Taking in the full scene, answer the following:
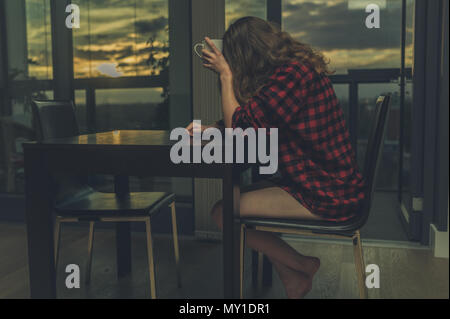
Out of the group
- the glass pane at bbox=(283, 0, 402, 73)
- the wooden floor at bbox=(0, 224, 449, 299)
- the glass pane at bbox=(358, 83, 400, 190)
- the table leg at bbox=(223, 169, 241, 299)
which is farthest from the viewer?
the glass pane at bbox=(283, 0, 402, 73)

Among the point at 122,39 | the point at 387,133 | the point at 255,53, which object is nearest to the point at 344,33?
the point at 387,133

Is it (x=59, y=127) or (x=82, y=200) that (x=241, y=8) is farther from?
(x=82, y=200)

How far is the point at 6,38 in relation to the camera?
3.41m

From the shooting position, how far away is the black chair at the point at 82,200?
5.99 feet

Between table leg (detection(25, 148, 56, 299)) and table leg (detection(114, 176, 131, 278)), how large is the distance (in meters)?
0.55

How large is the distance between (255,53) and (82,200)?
→ 3.34 feet

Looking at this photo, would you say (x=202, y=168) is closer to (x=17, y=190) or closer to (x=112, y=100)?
(x=112, y=100)

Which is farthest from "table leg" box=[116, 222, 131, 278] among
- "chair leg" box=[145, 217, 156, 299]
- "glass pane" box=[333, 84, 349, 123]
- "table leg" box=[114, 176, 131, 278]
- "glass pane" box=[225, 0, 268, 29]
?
"glass pane" box=[333, 84, 349, 123]

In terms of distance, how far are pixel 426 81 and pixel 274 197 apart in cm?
158

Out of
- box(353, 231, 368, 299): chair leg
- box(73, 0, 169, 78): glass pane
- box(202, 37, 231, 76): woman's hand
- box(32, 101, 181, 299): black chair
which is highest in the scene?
box(73, 0, 169, 78): glass pane

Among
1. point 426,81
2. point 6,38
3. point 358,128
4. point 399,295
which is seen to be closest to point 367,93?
point 358,128

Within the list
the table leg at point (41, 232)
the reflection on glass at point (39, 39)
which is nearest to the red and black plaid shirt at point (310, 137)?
the table leg at point (41, 232)

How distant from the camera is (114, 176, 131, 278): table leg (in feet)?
7.07

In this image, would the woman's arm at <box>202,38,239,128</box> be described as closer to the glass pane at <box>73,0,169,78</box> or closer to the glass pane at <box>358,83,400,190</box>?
the glass pane at <box>73,0,169,78</box>
